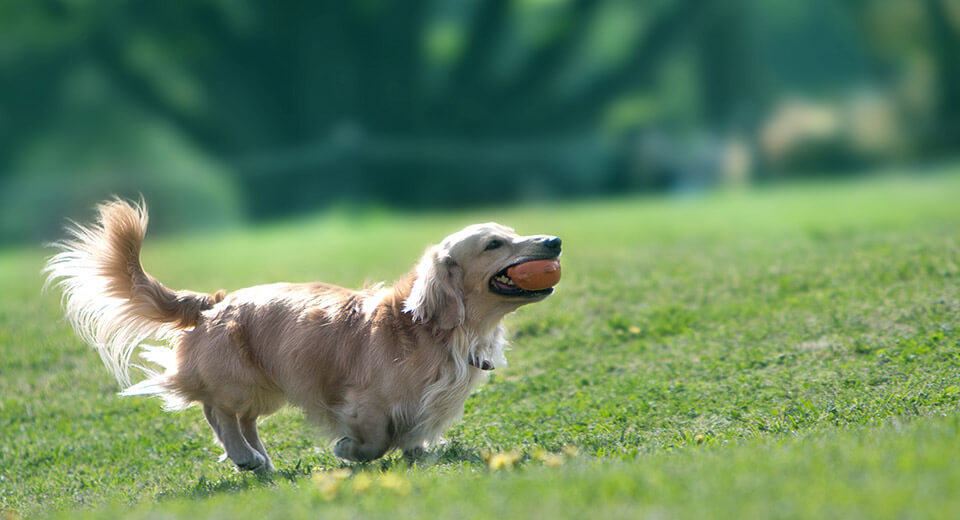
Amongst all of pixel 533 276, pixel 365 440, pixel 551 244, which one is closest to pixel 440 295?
pixel 533 276

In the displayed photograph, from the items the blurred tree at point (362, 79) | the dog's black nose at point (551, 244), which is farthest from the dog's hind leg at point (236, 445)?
the blurred tree at point (362, 79)

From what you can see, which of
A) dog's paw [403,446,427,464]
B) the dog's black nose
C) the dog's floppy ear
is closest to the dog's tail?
the dog's floppy ear

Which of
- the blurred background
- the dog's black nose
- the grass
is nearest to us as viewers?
the grass

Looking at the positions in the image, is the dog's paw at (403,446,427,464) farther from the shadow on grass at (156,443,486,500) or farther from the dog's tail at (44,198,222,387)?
the dog's tail at (44,198,222,387)

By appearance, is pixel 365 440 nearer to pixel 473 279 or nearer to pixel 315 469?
pixel 315 469

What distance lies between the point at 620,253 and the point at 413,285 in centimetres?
672

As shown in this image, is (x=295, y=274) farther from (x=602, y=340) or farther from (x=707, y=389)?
(x=707, y=389)

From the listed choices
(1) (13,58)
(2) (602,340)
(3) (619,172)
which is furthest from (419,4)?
(2) (602,340)

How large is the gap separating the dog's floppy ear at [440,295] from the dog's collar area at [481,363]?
0.88 feet

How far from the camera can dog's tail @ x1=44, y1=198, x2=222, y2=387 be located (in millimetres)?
6586

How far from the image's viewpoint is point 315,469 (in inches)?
246

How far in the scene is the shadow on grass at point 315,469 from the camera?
5.82 m

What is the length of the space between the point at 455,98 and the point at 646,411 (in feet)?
64.8

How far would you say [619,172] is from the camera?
82.7ft
